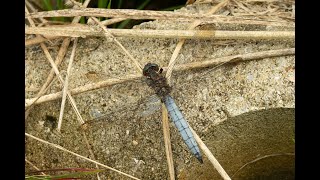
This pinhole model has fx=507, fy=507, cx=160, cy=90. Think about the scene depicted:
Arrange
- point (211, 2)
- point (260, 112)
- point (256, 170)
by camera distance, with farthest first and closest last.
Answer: point (211, 2), point (256, 170), point (260, 112)

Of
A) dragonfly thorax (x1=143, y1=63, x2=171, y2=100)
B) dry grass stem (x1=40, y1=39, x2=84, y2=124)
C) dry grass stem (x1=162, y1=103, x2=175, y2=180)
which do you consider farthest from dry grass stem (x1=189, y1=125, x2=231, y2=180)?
dry grass stem (x1=40, y1=39, x2=84, y2=124)

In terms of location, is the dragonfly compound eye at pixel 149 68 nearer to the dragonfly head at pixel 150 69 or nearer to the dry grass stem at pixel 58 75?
the dragonfly head at pixel 150 69

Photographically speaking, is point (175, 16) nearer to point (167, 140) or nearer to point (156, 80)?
point (156, 80)

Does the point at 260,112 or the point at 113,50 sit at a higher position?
the point at 113,50

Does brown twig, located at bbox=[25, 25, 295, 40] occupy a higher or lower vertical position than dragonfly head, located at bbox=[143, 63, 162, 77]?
higher

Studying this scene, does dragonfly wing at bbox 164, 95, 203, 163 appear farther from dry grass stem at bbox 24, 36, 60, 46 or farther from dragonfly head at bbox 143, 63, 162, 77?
dry grass stem at bbox 24, 36, 60, 46

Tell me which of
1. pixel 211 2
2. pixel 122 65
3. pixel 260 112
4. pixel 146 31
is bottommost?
pixel 260 112
